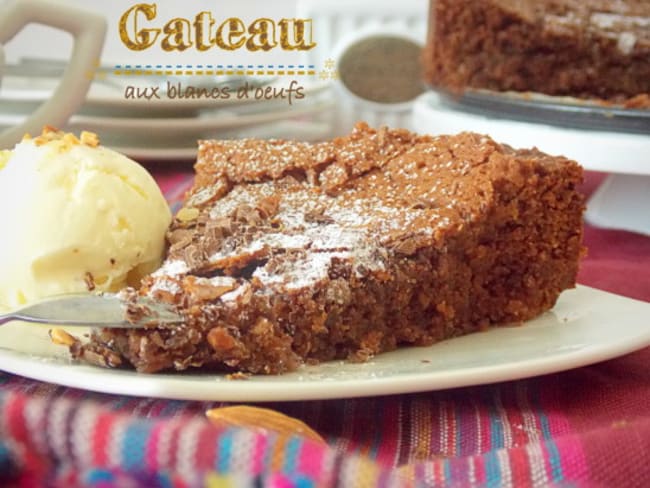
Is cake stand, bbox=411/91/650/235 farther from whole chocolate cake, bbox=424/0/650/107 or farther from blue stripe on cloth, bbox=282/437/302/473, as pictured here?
blue stripe on cloth, bbox=282/437/302/473

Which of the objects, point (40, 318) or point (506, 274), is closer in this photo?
point (40, 318)

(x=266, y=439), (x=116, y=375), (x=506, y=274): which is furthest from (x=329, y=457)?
(x=506, y=274)

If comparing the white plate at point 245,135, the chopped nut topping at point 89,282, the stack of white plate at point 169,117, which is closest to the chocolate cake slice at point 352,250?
the chopped nut topping at point 89,282

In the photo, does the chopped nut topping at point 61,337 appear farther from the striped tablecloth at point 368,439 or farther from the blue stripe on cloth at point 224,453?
the blue stripe on cloth at point 224,453

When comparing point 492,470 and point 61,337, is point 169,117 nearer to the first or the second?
point 61,337

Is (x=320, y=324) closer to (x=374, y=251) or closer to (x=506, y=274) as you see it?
(x=374, y=251)

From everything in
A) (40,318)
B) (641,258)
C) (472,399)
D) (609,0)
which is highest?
(609,0)
